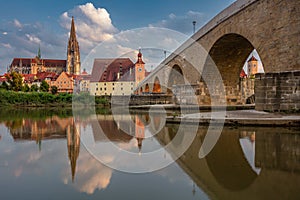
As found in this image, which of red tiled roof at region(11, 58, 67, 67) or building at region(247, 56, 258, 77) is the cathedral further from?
building at region(247, 56, 258, 77)

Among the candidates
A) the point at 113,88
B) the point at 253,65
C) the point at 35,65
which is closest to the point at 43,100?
the point at 113,88

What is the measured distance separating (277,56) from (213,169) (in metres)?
7.65

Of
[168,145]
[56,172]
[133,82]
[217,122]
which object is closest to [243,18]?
[217,122]

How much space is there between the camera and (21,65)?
92250 millimetres

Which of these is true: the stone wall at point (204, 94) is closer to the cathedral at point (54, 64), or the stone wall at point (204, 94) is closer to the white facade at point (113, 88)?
the white facade at point (113, 88)

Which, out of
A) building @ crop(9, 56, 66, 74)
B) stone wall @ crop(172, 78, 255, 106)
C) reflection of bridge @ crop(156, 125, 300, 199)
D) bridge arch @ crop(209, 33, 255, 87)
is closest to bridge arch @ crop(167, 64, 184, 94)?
stone wall @ crop(172, 78, 255, 106)

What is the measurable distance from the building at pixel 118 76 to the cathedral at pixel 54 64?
133 feet

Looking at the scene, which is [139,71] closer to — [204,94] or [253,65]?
[204,94]

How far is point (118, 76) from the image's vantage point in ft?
141

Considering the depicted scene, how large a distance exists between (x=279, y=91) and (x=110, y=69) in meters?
36.8

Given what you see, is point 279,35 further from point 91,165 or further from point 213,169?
point 91,165

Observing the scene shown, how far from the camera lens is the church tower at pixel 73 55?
273 ft

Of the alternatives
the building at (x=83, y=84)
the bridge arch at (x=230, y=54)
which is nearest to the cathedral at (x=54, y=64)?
the building at (x=83, y=84)

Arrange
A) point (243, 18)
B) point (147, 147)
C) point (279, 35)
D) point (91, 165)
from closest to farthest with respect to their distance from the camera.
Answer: point (91, 165)
point (147, 147)
point (279, 35)
point (243, 18)
